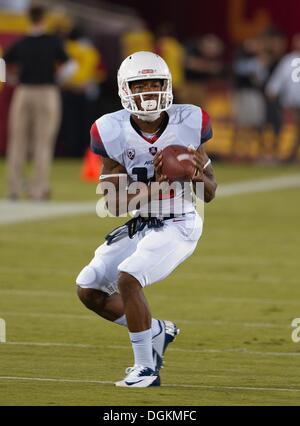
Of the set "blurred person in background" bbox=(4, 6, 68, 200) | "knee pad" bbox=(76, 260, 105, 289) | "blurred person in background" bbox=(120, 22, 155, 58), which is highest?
"blurred person in background" bbox=(120, 22, 155, 58)

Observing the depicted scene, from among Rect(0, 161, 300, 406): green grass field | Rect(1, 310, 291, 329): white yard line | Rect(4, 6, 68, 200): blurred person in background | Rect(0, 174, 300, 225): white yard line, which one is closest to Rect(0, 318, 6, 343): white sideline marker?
Rect(0, 161, 300, 406): green grass field

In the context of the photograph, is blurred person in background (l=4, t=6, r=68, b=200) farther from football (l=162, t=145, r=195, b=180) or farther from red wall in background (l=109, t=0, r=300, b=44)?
red wall in background (l=109, t=0, r=300, b=44)

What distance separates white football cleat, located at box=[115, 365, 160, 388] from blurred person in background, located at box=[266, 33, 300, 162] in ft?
52.9

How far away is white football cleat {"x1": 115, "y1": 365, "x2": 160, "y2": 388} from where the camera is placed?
6.73 m

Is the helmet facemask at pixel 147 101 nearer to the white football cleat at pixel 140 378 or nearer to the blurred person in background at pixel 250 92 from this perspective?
the white football cleat at pixel 140 378

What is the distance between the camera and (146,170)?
281 inches

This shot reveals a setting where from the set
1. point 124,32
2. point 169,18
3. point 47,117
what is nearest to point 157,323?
point 47,117

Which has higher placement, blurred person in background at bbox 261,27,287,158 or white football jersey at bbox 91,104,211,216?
blurred person in background at bbox 261,27,287,158

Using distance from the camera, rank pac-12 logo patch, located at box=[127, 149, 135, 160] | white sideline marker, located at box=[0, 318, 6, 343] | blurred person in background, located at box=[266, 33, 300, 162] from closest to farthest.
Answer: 1. pac-12 logo patch, located at box=[127, 149, 135, 160]
2. white sideline marker, located at box=[0, 318, 6, 343]
3. blurred person in background, located at box=[266, 33, 300, 162]

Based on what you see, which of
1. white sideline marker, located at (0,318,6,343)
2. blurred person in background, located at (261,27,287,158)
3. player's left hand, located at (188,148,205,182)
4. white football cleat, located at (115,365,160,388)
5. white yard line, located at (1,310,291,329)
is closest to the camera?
white football cleat, located at (115,365,160,388)

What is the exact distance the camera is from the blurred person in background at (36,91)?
52.1ft

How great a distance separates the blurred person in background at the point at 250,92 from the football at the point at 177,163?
1666 cm

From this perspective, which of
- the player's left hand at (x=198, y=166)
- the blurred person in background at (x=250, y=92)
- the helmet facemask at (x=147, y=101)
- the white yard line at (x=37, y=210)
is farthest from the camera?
the blurred person in background at (x=250, y=92)

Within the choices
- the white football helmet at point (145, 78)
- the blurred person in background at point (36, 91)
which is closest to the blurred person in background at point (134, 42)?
the blurred person in background at point (36, 91)
